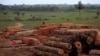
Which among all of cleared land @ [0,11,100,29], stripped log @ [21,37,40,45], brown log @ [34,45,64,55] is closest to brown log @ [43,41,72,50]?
brown log @ [34,45,64,55]

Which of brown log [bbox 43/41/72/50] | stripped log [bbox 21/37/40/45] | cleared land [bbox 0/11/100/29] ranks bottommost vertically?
cleared land [bbox 0/11/100/29]

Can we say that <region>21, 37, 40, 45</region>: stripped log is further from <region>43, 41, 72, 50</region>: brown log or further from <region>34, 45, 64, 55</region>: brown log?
<region>43, 41, 72, 50</region>: brown log

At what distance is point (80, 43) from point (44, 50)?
1.84 m

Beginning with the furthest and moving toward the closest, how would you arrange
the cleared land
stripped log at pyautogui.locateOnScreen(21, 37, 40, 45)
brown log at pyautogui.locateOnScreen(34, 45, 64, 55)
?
the cleared land → stripped log at pyautogui.locateOnScreen(21, 37, 40, 45) → brown log at pyautogui.locateOnScreen(34, 45, 64, 55)

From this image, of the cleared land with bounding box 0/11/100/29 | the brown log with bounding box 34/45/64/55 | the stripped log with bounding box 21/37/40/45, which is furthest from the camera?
the cleared land with bounding box 0/11/100/29

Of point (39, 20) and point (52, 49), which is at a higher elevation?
point (52, 49)

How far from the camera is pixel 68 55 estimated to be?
10.9 m

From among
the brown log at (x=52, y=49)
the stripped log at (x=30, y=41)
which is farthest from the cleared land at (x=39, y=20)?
the brown log at (x=52, y=49)

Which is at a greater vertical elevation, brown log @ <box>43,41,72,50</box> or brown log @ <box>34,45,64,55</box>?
brown log @ <box>43,41,72,50</box>

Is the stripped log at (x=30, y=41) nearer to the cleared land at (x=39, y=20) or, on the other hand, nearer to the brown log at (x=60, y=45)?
the brown log at (x=60, y=45)

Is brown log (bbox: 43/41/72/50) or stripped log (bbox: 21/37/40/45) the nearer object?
brown log (bbox: 43/41/72/50)

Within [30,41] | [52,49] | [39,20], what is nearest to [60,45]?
[52,49]

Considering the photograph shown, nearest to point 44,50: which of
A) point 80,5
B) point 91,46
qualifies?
point 91,46

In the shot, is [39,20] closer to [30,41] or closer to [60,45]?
[30,41]
